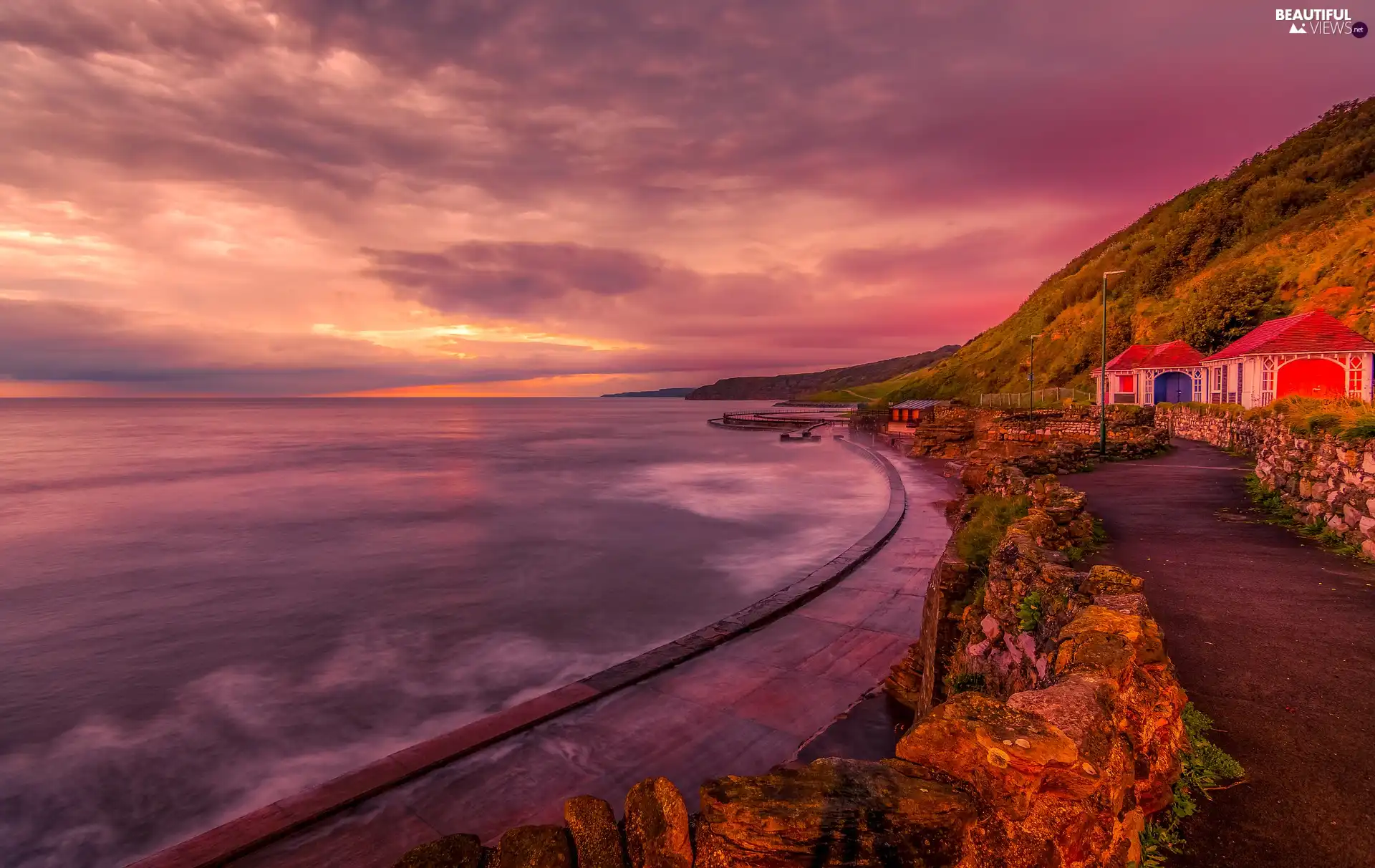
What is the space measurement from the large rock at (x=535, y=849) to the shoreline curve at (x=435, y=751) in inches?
175

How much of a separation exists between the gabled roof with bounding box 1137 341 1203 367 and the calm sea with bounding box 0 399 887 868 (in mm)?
30371

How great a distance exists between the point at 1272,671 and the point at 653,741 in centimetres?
681

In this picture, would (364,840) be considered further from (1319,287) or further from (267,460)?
(1319,287)

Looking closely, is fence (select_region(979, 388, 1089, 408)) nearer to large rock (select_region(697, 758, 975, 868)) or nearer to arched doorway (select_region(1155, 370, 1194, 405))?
arched doorway (select_region(1155, 370, 1194, 405))

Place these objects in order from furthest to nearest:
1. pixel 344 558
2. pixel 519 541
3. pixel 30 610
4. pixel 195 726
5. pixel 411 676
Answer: pixel 519 541, pixel 344 558, pixel 30 610, pixel 411 676, pixel 195 726

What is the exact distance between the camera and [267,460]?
58.3m

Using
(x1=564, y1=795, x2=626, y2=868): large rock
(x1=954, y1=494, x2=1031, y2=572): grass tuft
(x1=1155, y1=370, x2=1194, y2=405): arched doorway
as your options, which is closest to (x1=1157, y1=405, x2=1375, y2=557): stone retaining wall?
(x1=954, y1=494, x2=1031, y2=572): grass tuft

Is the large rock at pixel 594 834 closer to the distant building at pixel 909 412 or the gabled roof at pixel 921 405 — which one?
the gabled roof at pixel 921 405

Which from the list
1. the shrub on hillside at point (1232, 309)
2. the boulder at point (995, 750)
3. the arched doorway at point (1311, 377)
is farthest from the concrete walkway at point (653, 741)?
the shrub on hillside at point (1232, 309)

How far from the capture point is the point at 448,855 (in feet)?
13.6

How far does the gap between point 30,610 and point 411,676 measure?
13841 millimetres

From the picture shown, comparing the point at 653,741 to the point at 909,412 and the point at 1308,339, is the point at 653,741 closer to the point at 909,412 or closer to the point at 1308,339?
the point at 1308,339

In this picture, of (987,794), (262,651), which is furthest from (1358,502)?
(262,651)

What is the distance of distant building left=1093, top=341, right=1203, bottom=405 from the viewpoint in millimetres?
48656
